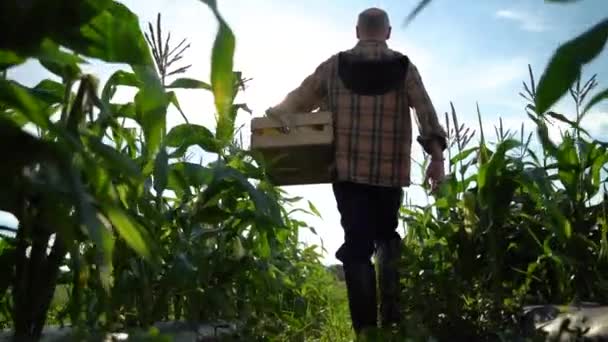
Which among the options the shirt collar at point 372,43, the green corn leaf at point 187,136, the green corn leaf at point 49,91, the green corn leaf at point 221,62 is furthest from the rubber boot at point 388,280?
the green corn leaf at point 221,62

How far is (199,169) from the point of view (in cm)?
192

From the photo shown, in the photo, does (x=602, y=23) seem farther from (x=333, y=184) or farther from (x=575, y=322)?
(x=333, y=184)

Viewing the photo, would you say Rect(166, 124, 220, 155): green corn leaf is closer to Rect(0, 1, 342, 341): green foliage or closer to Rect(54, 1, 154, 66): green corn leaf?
Rect(0, 1, 342, 341): green foliage

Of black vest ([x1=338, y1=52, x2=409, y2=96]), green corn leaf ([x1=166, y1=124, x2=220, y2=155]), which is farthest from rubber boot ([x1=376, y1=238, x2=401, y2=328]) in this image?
green corn leaf ([x1=166, y1=124, x2=220, y2=155])

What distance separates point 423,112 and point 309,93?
0.49 metres

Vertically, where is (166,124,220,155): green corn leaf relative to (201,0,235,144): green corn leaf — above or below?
above

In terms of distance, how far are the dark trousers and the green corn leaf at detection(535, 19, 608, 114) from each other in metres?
2.66

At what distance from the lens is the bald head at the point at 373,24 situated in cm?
340

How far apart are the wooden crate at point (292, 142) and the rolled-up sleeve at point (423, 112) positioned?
0.40 metres

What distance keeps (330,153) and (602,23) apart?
271 centimetres

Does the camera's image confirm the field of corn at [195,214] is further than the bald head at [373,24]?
No

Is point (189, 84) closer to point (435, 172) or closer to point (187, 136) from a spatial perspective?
point (187, 136)

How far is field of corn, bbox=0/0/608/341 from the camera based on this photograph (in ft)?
2.26

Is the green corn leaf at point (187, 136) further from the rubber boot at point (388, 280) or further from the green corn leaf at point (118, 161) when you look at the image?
the rubber boot at point (388, 280)
